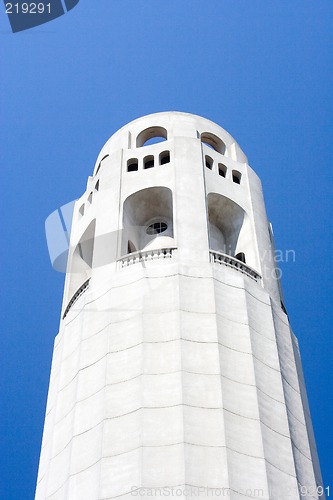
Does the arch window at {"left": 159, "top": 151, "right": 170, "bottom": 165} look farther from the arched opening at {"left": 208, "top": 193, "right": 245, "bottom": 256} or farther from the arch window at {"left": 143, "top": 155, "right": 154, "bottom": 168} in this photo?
the arched opening at {"left": 208, "top": 193, "right": 245, "bottom": 256}

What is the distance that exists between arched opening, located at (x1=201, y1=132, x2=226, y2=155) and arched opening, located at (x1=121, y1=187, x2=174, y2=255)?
7.16m

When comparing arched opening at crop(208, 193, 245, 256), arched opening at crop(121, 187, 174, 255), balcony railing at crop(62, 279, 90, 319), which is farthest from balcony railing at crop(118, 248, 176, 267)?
arched opening at crop(208, 193, 245, 256)

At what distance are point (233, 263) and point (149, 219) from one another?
7.49m

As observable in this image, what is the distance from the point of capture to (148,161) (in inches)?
1741

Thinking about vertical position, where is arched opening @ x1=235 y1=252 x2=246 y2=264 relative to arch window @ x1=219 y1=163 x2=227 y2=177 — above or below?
below

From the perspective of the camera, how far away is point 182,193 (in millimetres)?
39875

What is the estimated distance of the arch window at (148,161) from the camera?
1730 inches

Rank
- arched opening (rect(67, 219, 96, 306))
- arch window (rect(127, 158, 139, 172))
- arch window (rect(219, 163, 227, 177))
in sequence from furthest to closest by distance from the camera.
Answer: arch window (rect(219, 163, 227, 177)) → arch window (rect(127, 158, 139, 172)) → arched opening (rect(67, 219, 96, 306))

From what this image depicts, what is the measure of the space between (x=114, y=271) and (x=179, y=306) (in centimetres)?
502

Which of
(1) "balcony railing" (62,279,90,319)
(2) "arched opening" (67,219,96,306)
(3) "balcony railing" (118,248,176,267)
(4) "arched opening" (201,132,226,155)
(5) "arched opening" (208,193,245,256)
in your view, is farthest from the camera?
(4) "arched opening" (201,132,226,155)

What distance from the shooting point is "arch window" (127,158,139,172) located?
145 feet

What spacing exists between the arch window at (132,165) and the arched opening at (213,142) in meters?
5.67

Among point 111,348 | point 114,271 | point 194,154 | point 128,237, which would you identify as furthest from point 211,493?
point 194,154

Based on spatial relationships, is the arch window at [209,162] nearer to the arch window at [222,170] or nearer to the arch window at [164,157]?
the arch window at [222,170]
